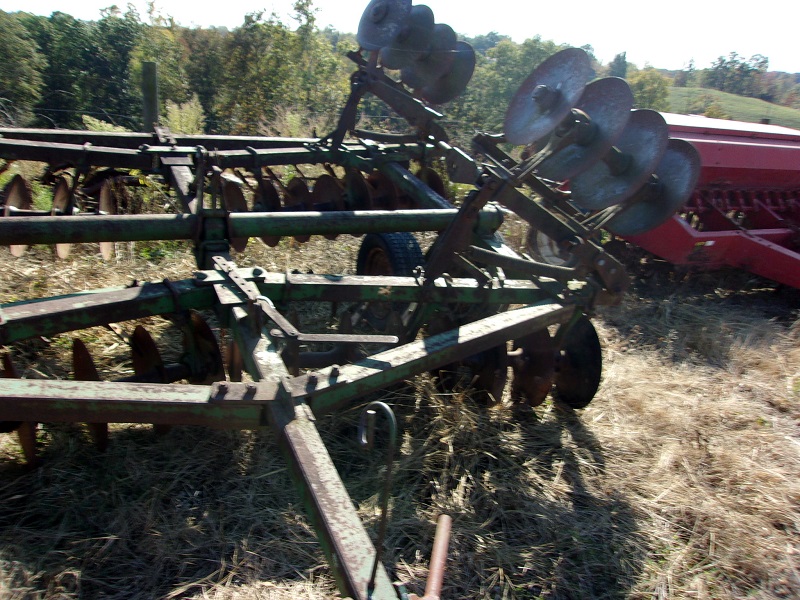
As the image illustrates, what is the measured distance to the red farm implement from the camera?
15.4ft

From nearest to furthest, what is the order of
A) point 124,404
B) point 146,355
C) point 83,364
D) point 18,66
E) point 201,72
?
point 124,404
point 83,364
point 146,355
point 18,66
point 201,72

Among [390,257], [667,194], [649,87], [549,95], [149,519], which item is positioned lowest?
[149,519]

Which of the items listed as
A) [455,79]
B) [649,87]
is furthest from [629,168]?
[649,87]

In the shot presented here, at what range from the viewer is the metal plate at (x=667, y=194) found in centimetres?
289

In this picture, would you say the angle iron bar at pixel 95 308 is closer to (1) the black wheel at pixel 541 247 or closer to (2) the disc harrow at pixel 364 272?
(2) the disc harrow at pixel 364 272

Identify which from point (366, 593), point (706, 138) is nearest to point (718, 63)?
point (706, 138)

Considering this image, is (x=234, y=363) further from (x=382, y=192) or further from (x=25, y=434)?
(x=382, y=192)

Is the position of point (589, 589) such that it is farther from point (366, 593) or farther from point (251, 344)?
point (251, 344)

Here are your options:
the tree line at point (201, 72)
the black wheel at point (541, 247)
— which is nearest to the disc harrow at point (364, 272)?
the black wheel at point (541, 247)

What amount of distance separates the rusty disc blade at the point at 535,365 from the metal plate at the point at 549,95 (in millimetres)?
1044

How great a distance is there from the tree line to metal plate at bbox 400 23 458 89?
10622 millimetres

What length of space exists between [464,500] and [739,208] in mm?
4470

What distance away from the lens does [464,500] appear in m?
2.42

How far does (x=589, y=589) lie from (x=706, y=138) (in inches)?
169
